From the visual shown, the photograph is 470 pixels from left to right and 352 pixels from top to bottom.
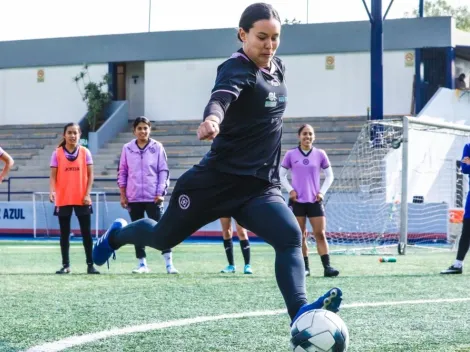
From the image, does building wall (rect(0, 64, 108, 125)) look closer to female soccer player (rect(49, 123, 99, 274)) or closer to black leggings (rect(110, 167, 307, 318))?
female soccer player (rect(49, 123, 99, 274))

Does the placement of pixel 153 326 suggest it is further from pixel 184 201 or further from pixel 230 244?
pixel 230 244

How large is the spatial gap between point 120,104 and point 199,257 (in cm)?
2147

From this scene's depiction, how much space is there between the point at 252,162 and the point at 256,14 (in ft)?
2.70

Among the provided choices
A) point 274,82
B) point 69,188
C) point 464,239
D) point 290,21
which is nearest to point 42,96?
point 290,21

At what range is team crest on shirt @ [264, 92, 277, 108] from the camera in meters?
5.25

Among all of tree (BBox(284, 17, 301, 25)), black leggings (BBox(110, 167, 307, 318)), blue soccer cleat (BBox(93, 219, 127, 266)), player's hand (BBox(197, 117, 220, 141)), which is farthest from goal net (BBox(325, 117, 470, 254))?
player's hand (BBox(197, 117, 220, 141))

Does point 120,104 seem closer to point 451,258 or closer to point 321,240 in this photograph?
point 451,258

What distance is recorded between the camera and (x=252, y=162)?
17.4 ft

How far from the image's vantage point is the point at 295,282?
5039mm

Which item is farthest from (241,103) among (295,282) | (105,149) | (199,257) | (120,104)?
(120,104)

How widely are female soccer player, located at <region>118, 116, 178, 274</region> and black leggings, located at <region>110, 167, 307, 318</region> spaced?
561cm

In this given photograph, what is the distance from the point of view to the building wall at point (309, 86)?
3366cm

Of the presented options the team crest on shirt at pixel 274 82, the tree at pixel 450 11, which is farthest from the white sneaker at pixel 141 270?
the tree at pixel 450 11

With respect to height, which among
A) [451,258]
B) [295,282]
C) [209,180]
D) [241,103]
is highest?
[241,103]
